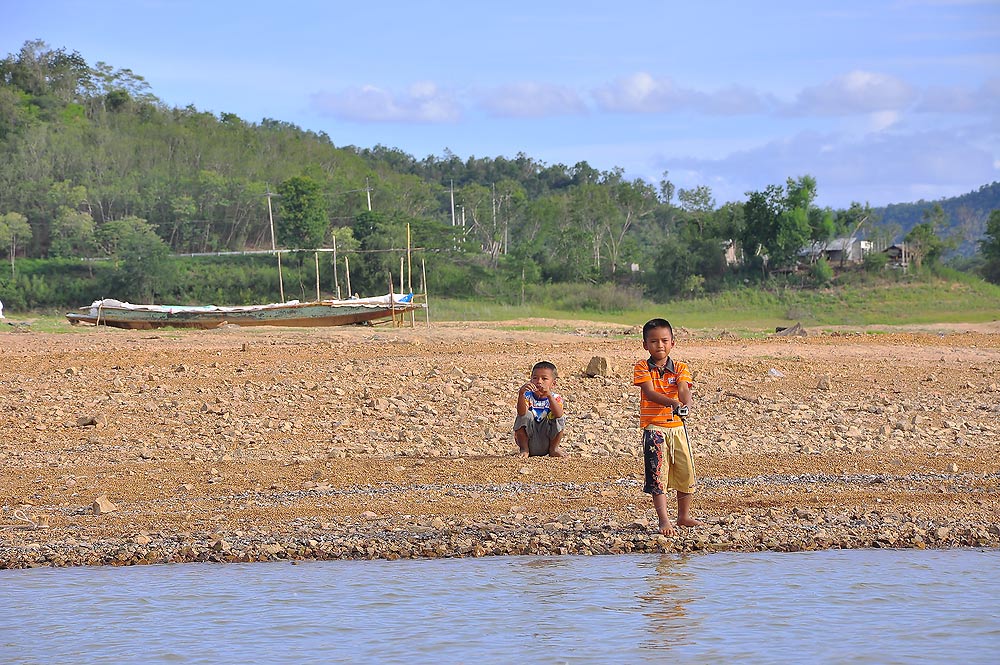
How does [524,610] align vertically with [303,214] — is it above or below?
below

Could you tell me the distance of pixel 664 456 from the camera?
6824 mm

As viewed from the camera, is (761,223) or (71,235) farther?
(71,235)

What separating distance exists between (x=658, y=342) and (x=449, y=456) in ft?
12.2

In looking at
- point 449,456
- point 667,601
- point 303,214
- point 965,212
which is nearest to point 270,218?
point 303,214

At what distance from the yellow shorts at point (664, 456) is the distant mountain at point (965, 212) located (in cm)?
10375

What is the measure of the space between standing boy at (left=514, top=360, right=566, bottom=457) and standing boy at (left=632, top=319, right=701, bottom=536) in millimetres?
2649

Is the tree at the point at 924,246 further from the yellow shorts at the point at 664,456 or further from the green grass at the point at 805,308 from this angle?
the yellow shorts at the point at 664,456

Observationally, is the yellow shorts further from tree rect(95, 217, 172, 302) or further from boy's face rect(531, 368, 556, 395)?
tree rect(95, 217, 172, 302)

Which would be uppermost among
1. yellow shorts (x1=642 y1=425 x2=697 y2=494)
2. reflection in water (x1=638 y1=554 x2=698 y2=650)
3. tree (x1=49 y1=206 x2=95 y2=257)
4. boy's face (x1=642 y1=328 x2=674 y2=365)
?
tree (x1=49 y1=206 x2=95 y2=257)

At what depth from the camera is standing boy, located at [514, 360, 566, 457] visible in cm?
962

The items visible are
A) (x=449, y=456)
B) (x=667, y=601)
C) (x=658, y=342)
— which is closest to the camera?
(x=667, y=601)

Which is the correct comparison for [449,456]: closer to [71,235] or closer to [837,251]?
[837,251]

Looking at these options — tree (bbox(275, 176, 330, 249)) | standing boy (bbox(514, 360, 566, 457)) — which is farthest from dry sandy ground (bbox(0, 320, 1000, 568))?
tree (bbox(275, 176, 330, 249))

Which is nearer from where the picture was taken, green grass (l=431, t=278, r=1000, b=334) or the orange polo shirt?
the orange polo shirt
